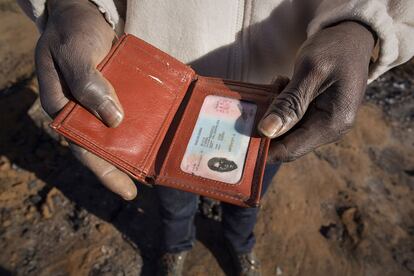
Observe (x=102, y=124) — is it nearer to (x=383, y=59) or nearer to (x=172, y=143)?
(x=172, y=143)

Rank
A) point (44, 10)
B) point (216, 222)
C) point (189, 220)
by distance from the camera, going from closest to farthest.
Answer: point (44, 10), point (189, 220), point (216, 222)

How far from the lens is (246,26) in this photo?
1.38 metres

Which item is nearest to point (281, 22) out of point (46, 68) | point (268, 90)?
point (268, 90)

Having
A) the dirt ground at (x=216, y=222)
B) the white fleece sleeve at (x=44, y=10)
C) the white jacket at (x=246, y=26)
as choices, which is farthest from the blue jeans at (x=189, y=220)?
the white fleece sleeve at (x=44, y=10)

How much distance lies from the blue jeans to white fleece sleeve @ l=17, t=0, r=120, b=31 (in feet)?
3.13

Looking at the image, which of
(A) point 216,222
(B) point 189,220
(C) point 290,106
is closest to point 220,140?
(C) point 290,106

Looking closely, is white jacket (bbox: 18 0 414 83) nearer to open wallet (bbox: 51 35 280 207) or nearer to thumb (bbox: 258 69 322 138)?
open wallet (bbox: 51 35 280 207)

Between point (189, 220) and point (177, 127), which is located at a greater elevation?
point (177, 127)

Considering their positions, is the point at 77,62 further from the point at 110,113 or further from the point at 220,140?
the point at 220,140

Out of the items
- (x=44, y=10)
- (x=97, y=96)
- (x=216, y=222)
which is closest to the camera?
(x=97, y=96)

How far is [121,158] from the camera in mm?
1265

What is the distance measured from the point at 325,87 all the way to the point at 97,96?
0.85 m

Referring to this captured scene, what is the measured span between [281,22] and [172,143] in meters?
0.68

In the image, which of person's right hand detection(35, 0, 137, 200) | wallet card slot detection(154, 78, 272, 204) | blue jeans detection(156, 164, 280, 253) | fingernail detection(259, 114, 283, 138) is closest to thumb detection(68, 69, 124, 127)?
person's right hand detection(35, 0, 137, 200)
